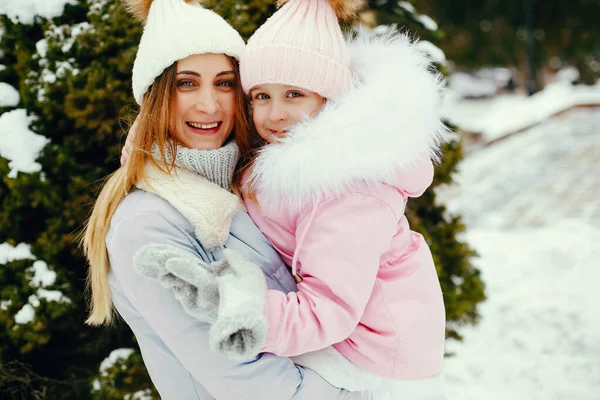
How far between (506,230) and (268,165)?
599 cm

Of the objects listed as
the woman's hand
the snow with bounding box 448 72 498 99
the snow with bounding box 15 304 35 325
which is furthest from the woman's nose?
the snow with bounding box 448 72 498 99

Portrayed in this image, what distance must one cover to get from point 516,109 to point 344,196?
15609mm

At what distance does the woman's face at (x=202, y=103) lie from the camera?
6.63 feet

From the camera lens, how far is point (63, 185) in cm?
288

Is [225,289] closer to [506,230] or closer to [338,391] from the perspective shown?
[338,391]

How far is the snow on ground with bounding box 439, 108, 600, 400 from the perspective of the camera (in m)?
4.34

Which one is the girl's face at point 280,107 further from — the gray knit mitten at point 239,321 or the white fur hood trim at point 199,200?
the gray knit mitten at point 239,321

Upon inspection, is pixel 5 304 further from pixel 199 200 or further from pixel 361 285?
pixel 361 285

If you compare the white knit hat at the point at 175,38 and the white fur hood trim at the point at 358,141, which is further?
the white knit hat at the point at 175,38

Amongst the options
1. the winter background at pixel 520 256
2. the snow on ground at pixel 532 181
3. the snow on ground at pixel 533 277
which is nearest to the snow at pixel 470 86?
the snow on ground at pixel 532 181

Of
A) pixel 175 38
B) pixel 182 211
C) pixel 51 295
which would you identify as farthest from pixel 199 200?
pixel 51 295

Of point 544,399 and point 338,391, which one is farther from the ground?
point 338,391

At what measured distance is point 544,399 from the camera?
4.04 m

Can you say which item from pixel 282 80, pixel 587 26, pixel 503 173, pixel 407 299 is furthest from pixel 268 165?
pixel 587 26
